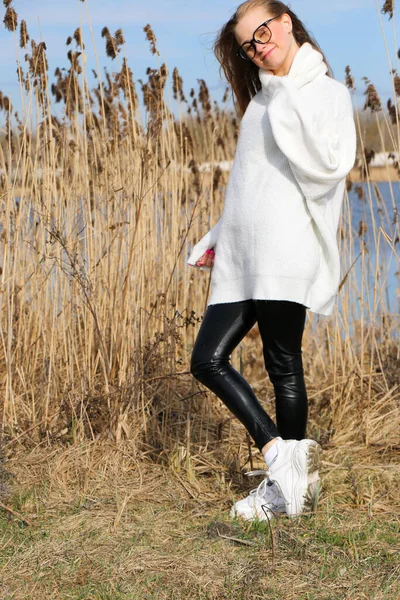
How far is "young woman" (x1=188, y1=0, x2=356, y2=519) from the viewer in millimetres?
2305

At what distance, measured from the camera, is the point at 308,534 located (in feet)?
7.86

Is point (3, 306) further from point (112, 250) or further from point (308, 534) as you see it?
point (308, 534)

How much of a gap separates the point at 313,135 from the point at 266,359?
27.5 inches

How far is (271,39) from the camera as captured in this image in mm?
2381

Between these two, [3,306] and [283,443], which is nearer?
[283,443]

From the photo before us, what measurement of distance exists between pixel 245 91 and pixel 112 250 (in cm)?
93

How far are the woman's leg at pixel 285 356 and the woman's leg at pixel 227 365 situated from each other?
66mm

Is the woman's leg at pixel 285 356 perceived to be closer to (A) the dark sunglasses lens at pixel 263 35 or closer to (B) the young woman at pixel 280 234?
(B) the young woman at pixel 280 234

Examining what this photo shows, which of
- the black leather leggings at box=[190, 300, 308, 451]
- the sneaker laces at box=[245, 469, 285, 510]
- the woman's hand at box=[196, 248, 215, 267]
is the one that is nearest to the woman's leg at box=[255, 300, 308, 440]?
the black leather leggings at box=[190, 300, 308, 451]

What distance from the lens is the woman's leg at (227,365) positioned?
2.41 metres

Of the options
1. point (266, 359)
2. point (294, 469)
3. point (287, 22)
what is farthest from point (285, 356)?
point (287, 22)

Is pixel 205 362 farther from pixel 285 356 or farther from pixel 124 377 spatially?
pixel 124 377

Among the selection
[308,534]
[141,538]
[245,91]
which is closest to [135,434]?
[141,538]

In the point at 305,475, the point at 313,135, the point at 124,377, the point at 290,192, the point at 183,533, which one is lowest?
the point at 183,533
